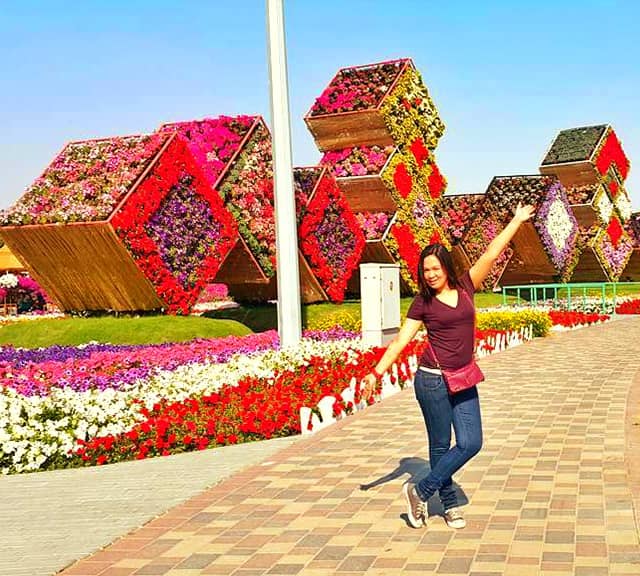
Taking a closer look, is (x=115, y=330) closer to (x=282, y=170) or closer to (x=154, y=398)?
(x=282, y=170)

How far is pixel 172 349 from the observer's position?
1574cm

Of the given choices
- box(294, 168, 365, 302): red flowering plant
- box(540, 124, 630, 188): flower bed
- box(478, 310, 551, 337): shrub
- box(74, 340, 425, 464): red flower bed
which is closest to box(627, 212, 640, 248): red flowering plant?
box(540, 124, 630, 188): flower bed

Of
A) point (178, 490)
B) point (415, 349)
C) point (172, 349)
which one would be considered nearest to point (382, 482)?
point (178, 490)

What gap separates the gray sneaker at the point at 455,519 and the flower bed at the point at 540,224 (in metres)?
31.3

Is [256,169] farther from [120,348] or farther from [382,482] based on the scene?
[382,482]

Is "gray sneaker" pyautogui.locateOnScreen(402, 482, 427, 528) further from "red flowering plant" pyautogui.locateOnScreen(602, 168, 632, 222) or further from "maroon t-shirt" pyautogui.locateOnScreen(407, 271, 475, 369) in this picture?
"red flowering plant" pyautogui.locateOnScreen(602, 168, 632, 222)

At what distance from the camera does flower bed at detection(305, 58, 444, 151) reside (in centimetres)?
3000

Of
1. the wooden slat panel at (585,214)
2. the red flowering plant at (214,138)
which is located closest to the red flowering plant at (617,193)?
the wooden slat panel at (585,214)

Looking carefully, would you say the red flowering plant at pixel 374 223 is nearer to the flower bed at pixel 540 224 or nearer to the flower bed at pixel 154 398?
the flower bed at pixel 540 224

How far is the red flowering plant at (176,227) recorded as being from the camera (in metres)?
18.8

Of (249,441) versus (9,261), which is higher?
(9,261)

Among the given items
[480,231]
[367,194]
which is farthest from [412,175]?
[480,231]

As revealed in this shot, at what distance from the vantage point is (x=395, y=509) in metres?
6.57

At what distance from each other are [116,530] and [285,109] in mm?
8902
